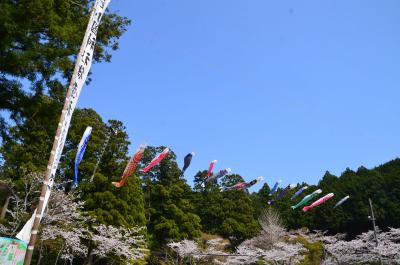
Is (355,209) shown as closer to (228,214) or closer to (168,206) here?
(228,214)

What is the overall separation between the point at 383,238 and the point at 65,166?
22.5m

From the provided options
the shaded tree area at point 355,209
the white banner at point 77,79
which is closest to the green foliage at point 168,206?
the shaded tree area at point 355,209

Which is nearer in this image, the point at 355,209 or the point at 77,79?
the point at 77,79

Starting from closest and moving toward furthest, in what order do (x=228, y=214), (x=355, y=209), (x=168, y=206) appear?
(x=168, y=206)
(x=228, y=214)
(x=355, y=209)

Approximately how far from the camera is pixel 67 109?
523 cm

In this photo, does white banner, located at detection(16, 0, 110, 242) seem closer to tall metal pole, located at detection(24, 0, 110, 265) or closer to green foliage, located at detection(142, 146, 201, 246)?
tall metal pole, located at detection(24, 0, 110, 265)

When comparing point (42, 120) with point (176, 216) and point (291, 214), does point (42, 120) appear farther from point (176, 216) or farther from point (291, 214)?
point (291, 214)

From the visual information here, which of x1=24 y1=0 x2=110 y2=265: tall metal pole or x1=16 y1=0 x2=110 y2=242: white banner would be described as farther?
x1=16 y1=0 x2=110 y2=242: white banner

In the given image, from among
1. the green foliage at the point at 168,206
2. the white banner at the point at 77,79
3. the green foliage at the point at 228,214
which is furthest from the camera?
the green foliage at the point at 228,214

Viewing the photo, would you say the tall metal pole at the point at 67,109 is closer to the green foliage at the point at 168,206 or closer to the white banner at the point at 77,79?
the white banner at the point at 77,79

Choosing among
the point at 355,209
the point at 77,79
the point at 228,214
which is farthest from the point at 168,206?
the point at 77,79

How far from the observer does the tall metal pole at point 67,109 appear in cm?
451

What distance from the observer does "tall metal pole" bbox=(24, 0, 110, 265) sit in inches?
178

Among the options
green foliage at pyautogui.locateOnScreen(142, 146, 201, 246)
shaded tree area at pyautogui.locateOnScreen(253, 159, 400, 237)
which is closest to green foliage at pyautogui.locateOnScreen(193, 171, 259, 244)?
green foliage at pyautogui.locateOnScreen(142, 146, 201, 246)
